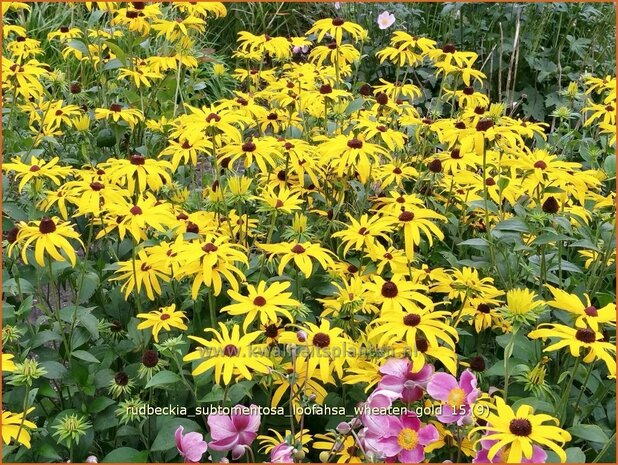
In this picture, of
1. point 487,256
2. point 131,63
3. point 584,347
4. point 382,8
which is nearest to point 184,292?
point 487,256

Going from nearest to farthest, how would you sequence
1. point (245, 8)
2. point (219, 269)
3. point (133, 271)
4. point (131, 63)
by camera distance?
point (219, 269) → point (133, 271) → point (131, 63) → point (245, 8)

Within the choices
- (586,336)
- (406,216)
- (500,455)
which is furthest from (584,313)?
(406,216)

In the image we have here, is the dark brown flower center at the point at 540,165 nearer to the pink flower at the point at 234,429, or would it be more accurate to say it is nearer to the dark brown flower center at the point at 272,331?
the dark brown flower center at the point at 272,331

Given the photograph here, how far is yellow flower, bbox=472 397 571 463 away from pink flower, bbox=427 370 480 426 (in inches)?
3.6

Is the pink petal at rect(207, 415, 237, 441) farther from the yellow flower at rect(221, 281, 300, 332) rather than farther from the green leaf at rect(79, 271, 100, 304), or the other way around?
the green leaf at rect(79, 271, 100, 304)

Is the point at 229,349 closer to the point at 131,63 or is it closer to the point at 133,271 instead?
the point at 133,271

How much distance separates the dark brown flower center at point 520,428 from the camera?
1.03m

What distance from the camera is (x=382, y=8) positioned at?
380 centimetres

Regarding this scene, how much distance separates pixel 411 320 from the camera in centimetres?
123

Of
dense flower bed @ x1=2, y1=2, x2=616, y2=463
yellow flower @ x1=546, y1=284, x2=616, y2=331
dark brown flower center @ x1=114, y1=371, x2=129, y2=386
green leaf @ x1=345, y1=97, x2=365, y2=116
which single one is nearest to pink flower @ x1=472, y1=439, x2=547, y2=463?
dense flower bed @ x1=2, y1=2, x2=616, y2=463

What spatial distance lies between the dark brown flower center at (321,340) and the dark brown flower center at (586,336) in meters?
0.39

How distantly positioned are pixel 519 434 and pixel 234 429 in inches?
16.8

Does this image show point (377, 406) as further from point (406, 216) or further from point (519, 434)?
point (406, 216)

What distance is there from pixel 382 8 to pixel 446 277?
255 cm
